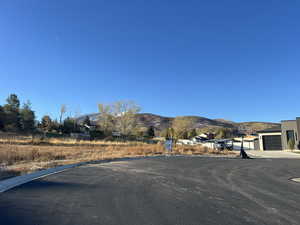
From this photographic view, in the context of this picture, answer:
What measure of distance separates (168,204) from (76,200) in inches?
94.8

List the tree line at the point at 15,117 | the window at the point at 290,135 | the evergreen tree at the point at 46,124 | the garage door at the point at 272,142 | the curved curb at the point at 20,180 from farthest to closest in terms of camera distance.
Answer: the evergreen tree at the point at 46,124
the tree line at the point at 15,117
the garage door at the point at 272,142
the window at the point at 290,135
the curved curb at the point at 20,180

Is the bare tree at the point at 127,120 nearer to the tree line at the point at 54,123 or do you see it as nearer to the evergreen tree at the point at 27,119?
the tree line at the point at 54,123

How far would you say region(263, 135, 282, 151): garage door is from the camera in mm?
32203

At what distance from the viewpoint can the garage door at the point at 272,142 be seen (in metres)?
32.2

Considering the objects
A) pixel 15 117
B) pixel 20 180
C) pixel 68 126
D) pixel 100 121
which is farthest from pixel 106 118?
pixel 20 180

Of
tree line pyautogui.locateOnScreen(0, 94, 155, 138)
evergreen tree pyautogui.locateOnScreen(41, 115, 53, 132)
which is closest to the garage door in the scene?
tree line pyautogui.locateOnScreen(0, 94, 155, 138)

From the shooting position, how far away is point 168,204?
16.3 feet

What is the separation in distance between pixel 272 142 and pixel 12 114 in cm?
5428

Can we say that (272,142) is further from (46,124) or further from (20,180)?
(46,124)

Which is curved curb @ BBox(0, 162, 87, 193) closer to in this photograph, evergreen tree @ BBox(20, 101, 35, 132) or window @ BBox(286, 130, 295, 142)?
window @ BBox(286, 130, 295, 142)

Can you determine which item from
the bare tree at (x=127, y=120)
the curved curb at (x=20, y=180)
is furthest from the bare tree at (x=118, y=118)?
the curved curb at (x=20, y=180)

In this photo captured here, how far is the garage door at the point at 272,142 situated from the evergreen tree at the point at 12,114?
172 feet

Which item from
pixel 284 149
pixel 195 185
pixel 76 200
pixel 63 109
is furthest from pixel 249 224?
pixel 63 109

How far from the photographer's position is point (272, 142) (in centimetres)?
3269
